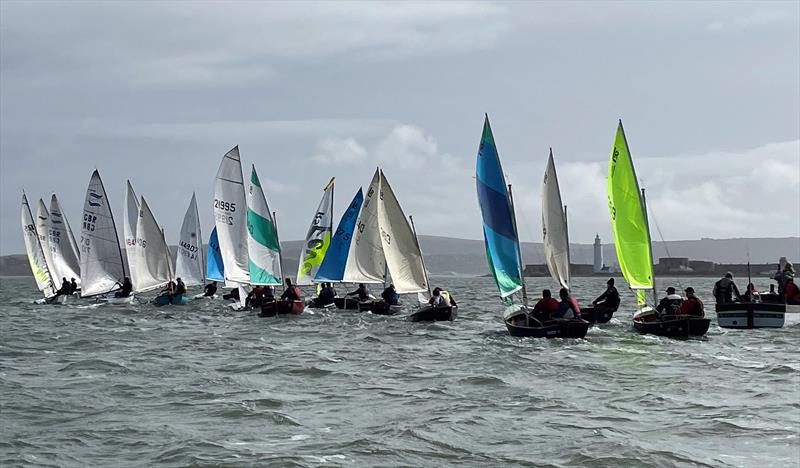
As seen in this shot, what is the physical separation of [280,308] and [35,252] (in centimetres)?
2329

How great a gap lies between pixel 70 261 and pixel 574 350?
38.1m

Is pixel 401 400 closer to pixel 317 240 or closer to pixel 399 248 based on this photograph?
pixel 399 248

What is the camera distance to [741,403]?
1814cm

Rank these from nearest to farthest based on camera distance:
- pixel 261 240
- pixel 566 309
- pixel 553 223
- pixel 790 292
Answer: pixel 566 309 < pixel 790 292 < pixel 553 223 < pixel 261 240

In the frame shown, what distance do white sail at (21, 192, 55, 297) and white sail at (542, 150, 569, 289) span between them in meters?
32.7

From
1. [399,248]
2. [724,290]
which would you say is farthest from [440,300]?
[724,290]

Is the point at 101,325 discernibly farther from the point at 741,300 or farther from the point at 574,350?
the point at 741,300

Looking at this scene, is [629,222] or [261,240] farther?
[261,240]

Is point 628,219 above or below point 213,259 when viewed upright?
above

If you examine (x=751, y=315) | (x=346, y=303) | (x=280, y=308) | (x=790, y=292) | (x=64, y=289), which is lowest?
(x=280, y=308)

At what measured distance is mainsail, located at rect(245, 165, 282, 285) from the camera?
146 feet

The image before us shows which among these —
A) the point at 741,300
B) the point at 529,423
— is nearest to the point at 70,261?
the point at 741,300

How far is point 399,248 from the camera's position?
132 ft

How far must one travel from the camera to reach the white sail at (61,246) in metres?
55.7
